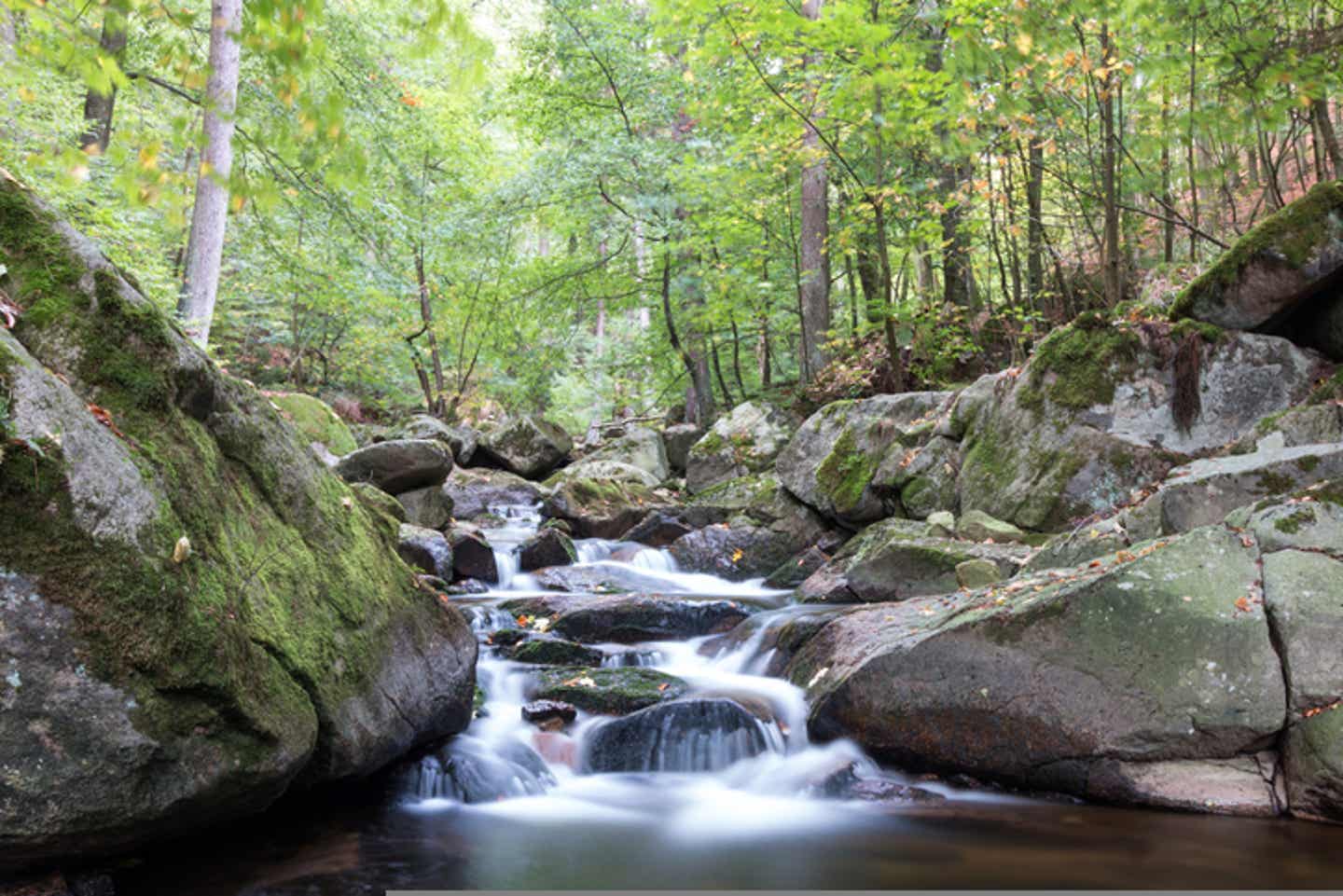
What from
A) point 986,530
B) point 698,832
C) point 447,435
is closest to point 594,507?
point 447,435

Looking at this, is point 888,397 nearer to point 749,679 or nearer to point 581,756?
point 749,679

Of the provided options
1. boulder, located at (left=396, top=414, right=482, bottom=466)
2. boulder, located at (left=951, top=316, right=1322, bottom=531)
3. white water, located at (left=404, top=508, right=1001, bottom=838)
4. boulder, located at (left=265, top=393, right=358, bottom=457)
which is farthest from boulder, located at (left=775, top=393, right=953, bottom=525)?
boulder, located at (left=265, top=393, right=358, bottom=457)

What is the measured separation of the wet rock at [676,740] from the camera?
5.12 meters

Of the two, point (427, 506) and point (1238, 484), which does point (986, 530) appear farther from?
point (427, 506)

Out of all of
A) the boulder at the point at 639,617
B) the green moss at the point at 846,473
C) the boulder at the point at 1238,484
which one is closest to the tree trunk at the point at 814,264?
the green moss at the point at 846,473

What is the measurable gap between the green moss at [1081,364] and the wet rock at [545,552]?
5663 millimetres

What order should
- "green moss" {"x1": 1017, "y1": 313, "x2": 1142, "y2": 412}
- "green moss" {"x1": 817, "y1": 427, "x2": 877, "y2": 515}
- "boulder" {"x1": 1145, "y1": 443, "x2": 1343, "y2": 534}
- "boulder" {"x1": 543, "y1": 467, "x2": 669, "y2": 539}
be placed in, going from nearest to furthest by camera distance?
"boulder" {"x1": 1145, "y1": 443, "x2": 1343, "y2": 534}, "green moss" {"x1": 1017, "y1": 313, "x2": 1142, "y2": 412}, "green moss" {"x1": 817, "y1": 427, "x2": 877, "y2": 515}, "boulder" {"x1": 543, "y1": 467, "x2": 669, "y2": 539}

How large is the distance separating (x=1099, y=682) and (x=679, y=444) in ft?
42.7

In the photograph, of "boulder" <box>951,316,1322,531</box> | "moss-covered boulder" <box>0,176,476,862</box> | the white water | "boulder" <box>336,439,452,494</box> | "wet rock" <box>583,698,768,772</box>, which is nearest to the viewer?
"moss-covered boulder" <box>0,176,476,862</box>

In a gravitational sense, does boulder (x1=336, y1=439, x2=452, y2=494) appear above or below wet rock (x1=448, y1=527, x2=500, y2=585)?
above

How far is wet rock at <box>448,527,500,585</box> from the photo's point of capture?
9742mm

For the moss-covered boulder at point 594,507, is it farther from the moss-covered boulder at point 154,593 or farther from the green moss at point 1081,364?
the moss-covered boulder at point 154,593

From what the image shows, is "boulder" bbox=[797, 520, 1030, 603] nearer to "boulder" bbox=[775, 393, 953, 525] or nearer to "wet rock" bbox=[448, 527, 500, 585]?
"boulder" bbox=[775, 393, 953, 525]

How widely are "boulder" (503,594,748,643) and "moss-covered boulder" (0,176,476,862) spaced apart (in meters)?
3.14
